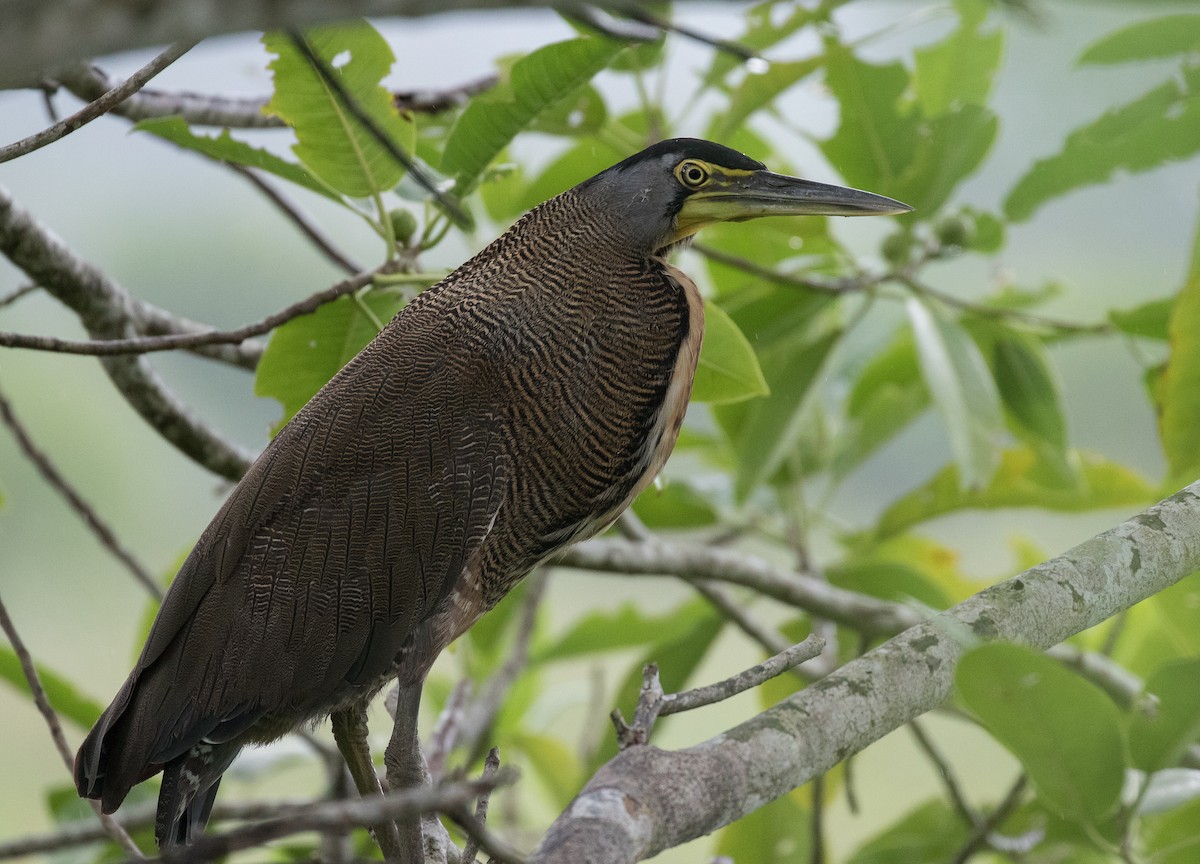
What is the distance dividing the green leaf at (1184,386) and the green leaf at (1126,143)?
0.81 feet

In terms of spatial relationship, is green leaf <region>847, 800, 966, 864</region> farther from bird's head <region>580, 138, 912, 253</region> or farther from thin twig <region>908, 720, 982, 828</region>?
bird's head <region>580, 138, 912, 253</region>

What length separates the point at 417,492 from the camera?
125cm

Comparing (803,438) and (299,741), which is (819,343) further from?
(299,741)

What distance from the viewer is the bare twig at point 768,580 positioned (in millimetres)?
1819

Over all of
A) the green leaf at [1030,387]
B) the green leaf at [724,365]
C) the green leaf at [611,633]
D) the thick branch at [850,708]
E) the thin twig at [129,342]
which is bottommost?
the green leaf at [611,633]

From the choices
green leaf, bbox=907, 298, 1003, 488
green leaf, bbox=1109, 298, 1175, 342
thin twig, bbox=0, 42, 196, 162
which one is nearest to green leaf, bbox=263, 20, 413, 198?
thin twig, bbox=0, 42, 196, 162

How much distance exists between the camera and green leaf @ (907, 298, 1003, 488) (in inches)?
65.7

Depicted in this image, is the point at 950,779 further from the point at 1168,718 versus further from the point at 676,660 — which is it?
the point at 1168,718

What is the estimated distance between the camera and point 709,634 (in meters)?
2.15

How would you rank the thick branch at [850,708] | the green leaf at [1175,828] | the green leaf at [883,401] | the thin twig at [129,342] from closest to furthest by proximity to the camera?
the thick branch at [850,708]
the thin twig at [129,342]
the green leaf at [1175,828]
the green leaf at [883,401]

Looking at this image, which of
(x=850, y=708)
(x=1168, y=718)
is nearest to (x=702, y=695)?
(x=850, y=708)

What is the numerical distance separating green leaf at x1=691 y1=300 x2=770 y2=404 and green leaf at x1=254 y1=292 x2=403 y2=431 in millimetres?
397

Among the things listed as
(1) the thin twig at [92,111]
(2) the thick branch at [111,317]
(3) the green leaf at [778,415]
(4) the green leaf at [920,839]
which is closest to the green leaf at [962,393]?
(3) the green leaf at [778,415]

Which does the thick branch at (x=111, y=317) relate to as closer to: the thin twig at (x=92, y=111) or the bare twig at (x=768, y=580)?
the thin twig at (x=92, y=111)
